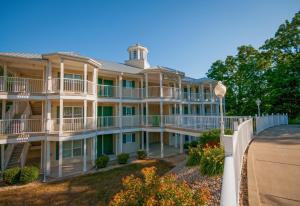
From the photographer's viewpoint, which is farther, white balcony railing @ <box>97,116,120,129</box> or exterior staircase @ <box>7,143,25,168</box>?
white balcony railing @ <box>97,116,120,129</box>

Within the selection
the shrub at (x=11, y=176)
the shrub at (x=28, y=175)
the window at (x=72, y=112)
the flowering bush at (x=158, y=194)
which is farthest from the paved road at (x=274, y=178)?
the window at (x=72, y=112)

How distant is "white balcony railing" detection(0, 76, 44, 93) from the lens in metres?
12.9

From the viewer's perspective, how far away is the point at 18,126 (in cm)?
1321

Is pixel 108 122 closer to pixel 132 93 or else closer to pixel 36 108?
pixel 132 93

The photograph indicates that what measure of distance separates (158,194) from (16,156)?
15366mm

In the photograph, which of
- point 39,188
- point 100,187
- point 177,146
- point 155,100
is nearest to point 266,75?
point 177,146

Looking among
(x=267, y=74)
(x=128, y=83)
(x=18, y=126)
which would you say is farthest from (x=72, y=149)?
(x=267, y=74)

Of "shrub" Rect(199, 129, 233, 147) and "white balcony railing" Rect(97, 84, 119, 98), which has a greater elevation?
"white balcony railing" Rect(97, 84, 119, 98)

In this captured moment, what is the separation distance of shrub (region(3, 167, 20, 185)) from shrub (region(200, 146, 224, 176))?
12347mm

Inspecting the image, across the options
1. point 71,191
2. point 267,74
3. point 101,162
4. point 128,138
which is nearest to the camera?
point 71,191

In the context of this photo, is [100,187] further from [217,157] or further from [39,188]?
[217,157]

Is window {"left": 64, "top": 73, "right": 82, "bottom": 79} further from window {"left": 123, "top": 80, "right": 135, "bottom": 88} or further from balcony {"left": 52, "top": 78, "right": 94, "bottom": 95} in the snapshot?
A: window {"left": 123, "top": 80, "right": 135, "bottom": 88}

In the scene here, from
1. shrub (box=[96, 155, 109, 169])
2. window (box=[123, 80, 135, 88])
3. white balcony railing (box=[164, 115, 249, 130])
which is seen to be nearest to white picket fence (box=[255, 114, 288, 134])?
white balcony railing (box=[164, 115, 249, 130])

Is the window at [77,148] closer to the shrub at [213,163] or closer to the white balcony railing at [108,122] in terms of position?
the white balcony railing at [108,122]
